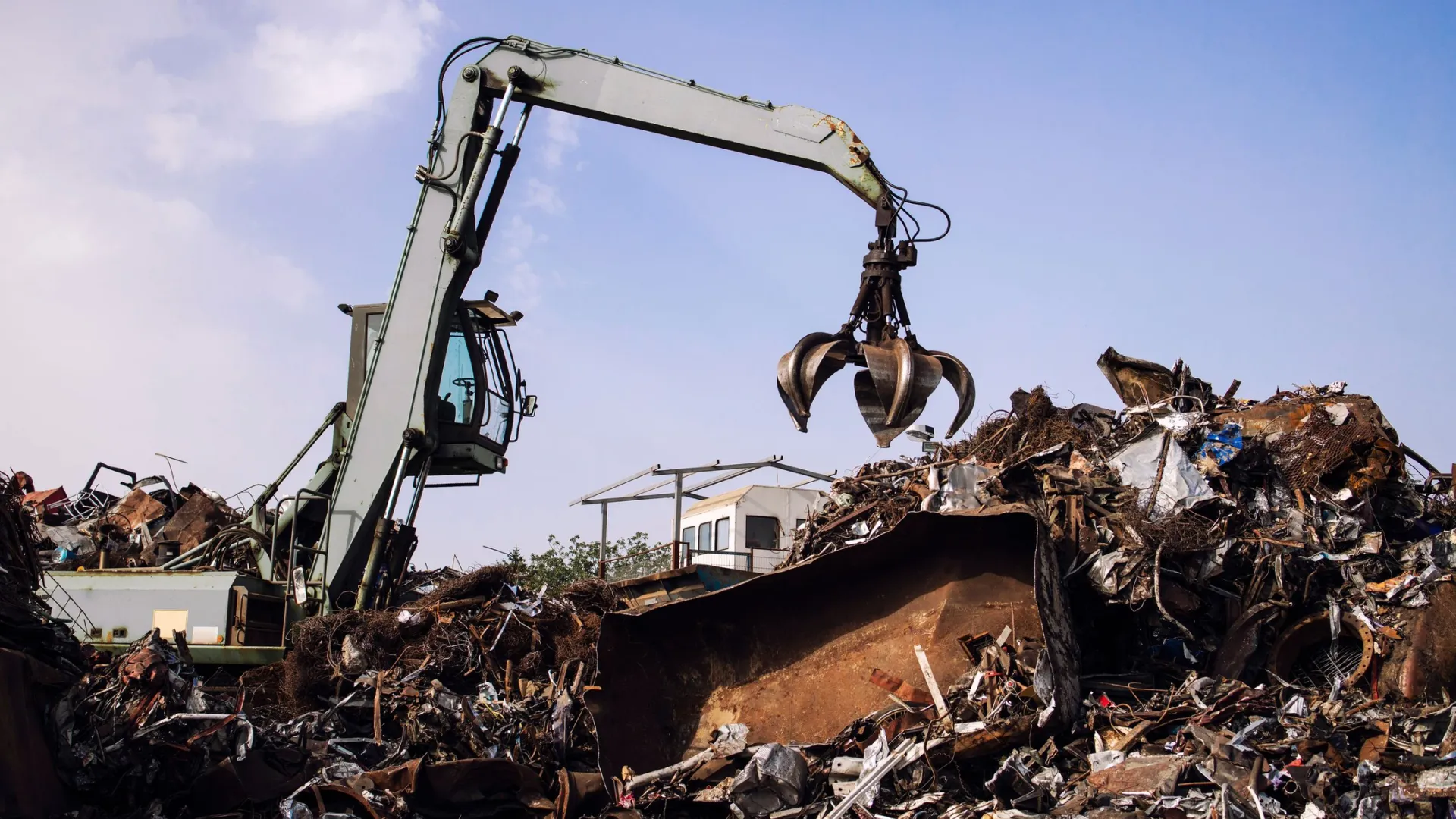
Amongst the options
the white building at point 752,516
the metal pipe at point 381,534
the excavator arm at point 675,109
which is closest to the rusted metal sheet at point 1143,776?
the excavator arm at point 675,109

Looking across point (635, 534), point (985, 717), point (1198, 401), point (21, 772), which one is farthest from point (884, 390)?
point (635, 534)

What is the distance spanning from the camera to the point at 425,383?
7.32m

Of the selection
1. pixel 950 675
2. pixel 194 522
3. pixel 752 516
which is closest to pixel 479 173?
pixel 194 522

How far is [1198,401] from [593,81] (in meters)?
4.35

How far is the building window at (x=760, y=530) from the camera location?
16781 mm

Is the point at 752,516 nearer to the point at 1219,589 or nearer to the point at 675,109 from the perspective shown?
the point at 675,109

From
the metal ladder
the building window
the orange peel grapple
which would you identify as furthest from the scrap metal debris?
the building window

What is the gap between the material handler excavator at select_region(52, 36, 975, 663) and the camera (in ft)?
21.9

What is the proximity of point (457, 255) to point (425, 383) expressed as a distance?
2.66ft

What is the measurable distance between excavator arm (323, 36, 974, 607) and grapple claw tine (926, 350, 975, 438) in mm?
1714

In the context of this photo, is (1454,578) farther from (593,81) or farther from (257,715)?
(257,715)

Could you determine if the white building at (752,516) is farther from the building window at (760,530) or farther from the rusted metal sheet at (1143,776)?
Answer: the rusted metal sheet at (1143,776)

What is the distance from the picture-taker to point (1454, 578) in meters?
6.27

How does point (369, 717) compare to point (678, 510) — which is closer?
point (369, 717)
